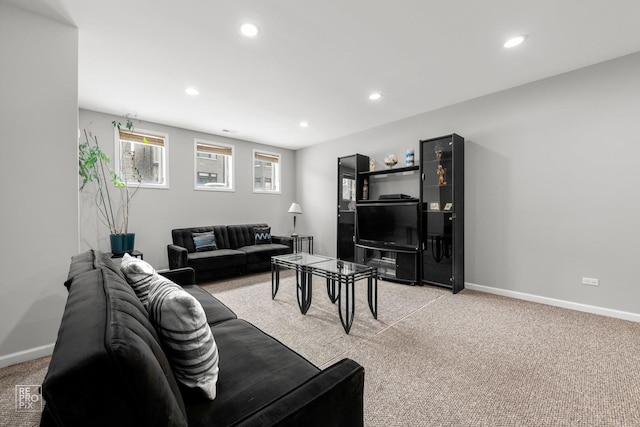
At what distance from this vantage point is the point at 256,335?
1.60 metres

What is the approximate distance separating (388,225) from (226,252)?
105 inches

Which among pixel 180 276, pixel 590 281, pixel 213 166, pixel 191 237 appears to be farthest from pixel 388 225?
pixel 213 166

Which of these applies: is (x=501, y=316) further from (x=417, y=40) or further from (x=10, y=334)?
(x=10, y=334)

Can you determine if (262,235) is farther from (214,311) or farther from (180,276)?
(214,311)

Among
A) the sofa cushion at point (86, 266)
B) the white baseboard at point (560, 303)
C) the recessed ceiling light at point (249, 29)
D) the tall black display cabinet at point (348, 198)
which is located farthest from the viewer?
the tall black display cabinet at point (348, 198)

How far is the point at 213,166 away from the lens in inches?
214

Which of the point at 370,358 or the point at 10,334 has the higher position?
the point at 10,334

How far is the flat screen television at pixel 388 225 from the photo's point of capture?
163 inches

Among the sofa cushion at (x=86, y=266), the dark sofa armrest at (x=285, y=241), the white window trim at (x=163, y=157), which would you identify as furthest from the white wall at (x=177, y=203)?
the sofa cushion at (x=86, y=266)

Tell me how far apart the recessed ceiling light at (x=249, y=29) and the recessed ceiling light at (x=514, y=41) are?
224 cm

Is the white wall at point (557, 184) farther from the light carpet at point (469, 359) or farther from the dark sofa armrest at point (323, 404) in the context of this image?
the dark sofa armrest at point (323, 404)

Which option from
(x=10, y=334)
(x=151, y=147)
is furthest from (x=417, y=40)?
(x=151, y=147)

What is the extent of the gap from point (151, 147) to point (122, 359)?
198 inches

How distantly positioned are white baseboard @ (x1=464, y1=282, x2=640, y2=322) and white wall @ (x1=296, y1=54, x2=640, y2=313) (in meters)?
0.05
